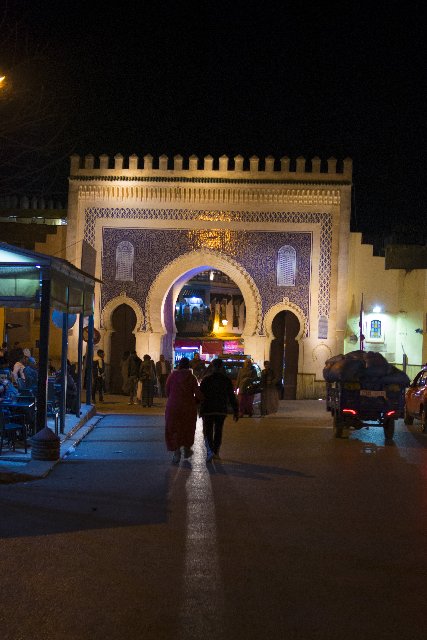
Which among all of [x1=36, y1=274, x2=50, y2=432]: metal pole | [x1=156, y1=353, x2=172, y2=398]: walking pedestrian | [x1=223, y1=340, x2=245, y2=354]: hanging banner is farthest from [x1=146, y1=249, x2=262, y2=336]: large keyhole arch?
[x1=36, y1=274, x2=50, y2=432]: metal pole

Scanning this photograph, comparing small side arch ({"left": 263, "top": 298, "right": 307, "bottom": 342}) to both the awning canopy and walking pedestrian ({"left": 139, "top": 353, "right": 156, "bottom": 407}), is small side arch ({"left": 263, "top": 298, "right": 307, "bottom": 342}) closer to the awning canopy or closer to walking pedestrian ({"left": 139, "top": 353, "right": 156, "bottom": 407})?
walking pedestrian ({"left": 139, "top": 353, "right": 156, "bottom": 407})

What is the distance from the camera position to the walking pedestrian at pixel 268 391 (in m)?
22.7

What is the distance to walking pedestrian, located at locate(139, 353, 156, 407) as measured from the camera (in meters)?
24.7

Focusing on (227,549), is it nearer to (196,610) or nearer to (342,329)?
(196,610)

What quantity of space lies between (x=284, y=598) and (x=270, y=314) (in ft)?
75.8

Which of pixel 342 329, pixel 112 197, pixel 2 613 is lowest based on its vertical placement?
pixel 2 613

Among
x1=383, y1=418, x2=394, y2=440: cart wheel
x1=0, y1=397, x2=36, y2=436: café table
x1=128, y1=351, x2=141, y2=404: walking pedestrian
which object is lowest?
x1=383, y1=418, x2=394, y2=440: cart wheel

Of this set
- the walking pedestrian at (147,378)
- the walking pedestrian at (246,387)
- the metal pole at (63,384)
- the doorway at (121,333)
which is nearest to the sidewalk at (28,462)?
the metal pole at (63,384)

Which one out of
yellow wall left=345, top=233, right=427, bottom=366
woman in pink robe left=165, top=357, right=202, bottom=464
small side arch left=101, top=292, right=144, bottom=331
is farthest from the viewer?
yellow wall left=345, top=233, right=427, bottom=366

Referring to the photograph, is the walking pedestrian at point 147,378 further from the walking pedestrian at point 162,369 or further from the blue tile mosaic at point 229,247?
the blue tile mosaic at point 229,247

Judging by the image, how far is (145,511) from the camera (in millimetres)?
9023

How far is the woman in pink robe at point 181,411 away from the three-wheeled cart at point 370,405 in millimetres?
4646

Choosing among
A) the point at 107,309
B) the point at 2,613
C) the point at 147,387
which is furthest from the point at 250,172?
the point at 2,613

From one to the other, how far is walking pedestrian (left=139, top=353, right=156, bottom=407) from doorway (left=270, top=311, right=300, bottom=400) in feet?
17.4
